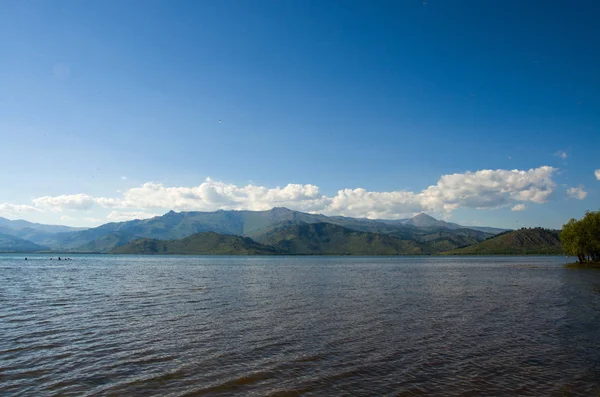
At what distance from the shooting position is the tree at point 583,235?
439 ft

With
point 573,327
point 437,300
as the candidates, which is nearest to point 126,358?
point 573,327

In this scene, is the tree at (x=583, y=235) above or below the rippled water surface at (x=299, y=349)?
above

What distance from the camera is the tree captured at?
134 m

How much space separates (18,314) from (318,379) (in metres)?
37.0

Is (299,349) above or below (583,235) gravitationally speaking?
below

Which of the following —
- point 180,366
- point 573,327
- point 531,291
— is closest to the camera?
point 180,366

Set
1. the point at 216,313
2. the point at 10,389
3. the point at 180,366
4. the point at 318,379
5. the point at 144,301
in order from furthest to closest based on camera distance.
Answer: the point at 144,301 → the point at 216,313 → the point at 180,366 → the point at 318,379 → the point at 10,389

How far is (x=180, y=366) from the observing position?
22.7 meters

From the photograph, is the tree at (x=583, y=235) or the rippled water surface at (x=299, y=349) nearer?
the rippled water surface at (x=299, y=349)

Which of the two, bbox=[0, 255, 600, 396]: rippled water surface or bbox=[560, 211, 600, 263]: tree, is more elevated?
bbox=[560, 211, 600, 263]: tree

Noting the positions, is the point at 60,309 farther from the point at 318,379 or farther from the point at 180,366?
the point at 318,379

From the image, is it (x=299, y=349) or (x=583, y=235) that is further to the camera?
(x=583, y=235)

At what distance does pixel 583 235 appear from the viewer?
136 meters

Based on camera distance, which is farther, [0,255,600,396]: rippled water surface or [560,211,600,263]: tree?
[560,211,600,263]: tree
